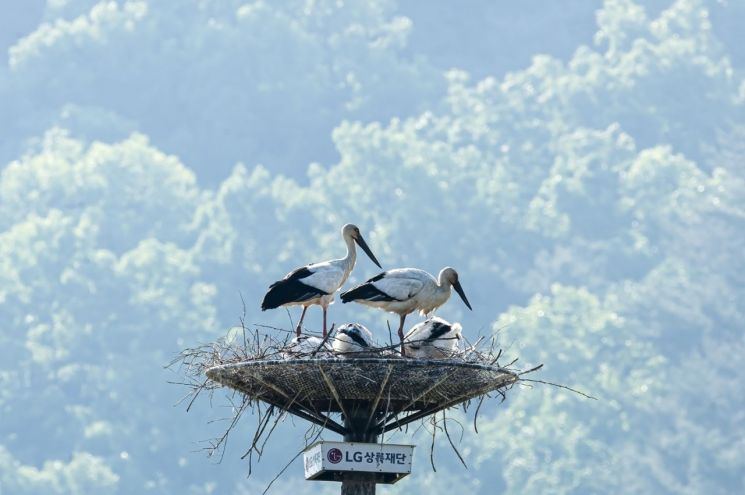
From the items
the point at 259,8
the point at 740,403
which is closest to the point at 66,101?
the point at 259,8

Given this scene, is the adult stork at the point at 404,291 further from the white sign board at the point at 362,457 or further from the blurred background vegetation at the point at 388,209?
the blurred background vegetation at the point at 388,209

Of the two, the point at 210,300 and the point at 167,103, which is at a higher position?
the point at 167,103

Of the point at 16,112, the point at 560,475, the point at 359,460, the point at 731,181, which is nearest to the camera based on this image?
the point at 359,460

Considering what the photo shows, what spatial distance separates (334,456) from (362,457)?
30 cm

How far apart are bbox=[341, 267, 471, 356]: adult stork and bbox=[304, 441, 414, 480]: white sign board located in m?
2.10

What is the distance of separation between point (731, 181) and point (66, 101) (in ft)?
185

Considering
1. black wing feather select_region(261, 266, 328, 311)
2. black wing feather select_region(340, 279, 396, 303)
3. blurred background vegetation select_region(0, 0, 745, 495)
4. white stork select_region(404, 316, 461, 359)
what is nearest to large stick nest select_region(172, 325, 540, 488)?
white stork select_region(404, 316, 461, 359)

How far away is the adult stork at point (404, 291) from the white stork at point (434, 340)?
0.79 meters

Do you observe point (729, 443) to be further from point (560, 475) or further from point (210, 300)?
point (210, 300)

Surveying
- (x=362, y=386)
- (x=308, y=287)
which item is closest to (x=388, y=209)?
(x=308, y=287)

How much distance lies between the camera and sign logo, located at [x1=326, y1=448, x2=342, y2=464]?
2320cm

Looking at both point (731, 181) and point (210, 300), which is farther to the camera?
point (731, 181)

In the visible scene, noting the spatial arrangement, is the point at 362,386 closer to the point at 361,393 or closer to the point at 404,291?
the point at 361,393

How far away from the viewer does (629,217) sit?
141 metres
